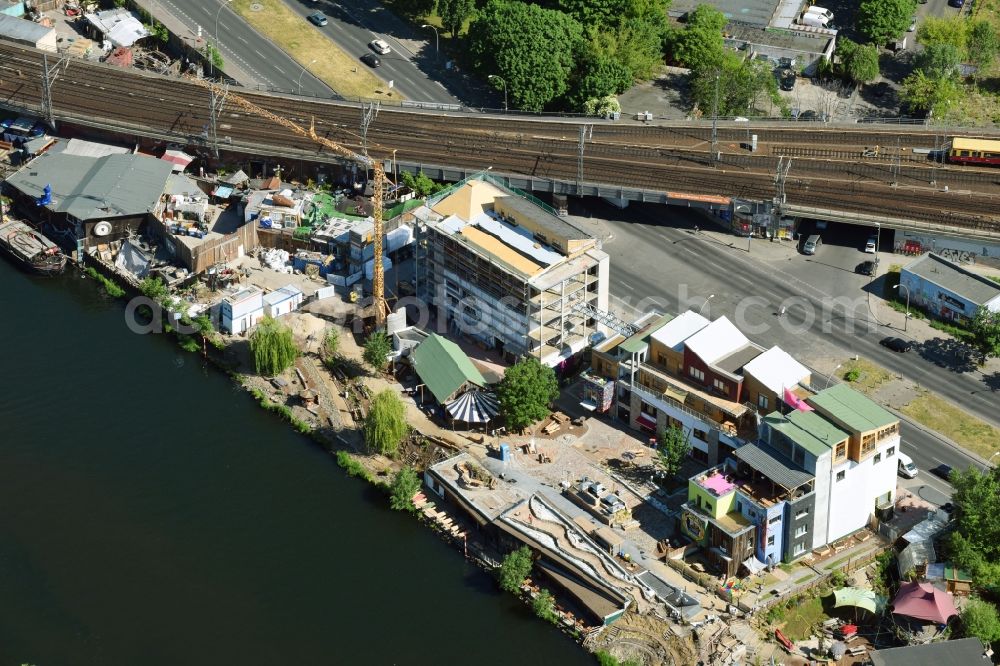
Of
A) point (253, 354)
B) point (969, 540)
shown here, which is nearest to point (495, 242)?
point (253, 354)

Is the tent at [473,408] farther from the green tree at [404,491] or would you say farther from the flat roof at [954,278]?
the flat roof at [954,278]

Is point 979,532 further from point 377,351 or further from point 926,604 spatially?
point 377,351

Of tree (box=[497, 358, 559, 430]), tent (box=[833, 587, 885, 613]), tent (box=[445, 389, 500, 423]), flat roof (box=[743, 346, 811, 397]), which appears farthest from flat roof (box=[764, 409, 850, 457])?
tent (box=[445, 389, 500, 423])

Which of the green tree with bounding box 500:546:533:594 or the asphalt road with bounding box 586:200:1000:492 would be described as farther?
the asphalt road with bounding box 586:200:1000:492

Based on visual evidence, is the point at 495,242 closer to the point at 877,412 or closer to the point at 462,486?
the point at 462,486

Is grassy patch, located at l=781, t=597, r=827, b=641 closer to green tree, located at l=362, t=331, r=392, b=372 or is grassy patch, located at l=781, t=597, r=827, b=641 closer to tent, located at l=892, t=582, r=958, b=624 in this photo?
tent, located at l=892, t=582, r=958, b=624

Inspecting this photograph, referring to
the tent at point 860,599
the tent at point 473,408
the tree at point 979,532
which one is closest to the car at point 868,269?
the tree at point 979,532
